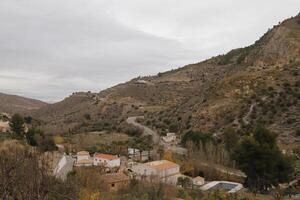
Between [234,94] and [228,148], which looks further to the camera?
[234,94]

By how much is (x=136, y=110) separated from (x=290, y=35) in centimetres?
3481

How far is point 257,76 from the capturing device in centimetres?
6556

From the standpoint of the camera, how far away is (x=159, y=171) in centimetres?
3738

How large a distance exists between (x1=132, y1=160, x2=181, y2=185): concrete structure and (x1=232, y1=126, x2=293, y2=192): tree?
272 inches

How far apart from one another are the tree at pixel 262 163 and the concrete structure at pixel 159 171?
692 cm

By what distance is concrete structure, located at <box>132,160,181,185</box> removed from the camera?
36.9m

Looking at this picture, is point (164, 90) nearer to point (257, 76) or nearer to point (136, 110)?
point (136, 110)

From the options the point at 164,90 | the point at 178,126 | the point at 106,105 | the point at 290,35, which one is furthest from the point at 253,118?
the point at 106,105

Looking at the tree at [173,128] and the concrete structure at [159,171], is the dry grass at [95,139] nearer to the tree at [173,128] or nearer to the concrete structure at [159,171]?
the tree at [173,128]

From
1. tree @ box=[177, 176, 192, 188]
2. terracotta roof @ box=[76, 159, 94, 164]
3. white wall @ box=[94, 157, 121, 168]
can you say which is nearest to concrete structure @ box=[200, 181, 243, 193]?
tree @ box=[177, 176, 192, 188]

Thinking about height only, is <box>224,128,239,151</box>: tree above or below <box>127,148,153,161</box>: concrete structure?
above

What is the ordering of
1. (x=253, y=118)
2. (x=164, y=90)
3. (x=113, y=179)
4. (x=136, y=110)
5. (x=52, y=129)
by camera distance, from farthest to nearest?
(x=164, y=90) → (x=136, y=110) → (x=52, y=129) → (x=253, y=118) → (x=113, y=179)

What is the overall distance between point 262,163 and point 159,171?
371 inches

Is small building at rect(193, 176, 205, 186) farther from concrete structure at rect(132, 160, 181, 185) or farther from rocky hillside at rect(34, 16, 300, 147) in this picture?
rocky hillside at rect(34, 16, 300, 147)
